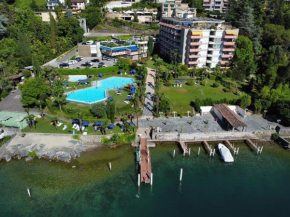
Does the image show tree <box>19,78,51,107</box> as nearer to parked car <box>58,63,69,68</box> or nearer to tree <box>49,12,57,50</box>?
parked car <box>58,63,69,68</box>

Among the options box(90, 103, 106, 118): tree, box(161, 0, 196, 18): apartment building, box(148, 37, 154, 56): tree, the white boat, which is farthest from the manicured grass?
box(161, 0, 196, 18): apartment building

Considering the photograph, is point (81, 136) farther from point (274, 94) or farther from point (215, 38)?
point (215, 38)

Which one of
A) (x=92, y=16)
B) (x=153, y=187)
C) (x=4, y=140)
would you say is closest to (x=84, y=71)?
(x=4, y=140)

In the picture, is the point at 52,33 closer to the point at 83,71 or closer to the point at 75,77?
the point at 83,71

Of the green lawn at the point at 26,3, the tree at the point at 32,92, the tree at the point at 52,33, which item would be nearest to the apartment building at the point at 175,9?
the tree at the point at 52,33

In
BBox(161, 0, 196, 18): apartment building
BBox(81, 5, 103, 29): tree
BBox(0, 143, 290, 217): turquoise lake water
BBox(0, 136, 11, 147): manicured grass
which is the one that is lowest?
BBox(0, 143, 290, 217): turquoise lake water

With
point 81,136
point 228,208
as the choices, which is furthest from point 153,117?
point 228,208
